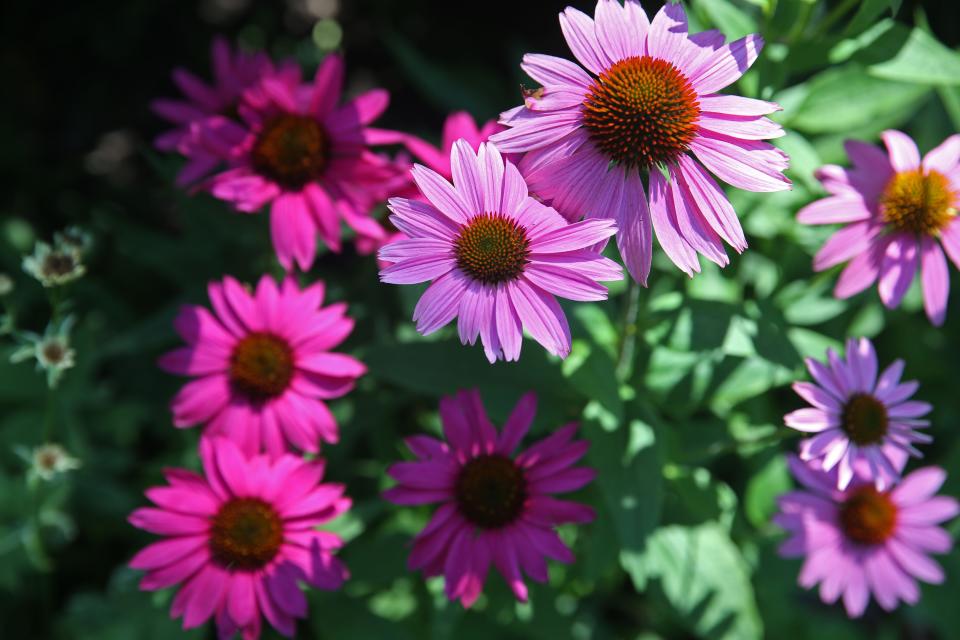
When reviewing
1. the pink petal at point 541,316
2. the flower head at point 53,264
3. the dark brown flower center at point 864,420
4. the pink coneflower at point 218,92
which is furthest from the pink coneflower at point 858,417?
the flower head at point 53,264

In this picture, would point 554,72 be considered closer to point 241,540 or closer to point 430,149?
point 430,149

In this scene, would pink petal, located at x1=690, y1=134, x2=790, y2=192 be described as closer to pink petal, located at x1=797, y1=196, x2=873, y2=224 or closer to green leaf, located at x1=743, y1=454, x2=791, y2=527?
pink petal, located at x1=797, y1=196, x2=873, y2=224

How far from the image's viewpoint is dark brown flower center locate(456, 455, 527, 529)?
1476 millimetres

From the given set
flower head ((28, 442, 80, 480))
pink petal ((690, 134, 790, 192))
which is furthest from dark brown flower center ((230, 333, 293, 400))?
pink petal ((690, 134, 790, 192))

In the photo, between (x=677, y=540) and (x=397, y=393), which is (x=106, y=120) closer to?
(x=397, y=393)

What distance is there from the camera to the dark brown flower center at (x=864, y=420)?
57.8 inches

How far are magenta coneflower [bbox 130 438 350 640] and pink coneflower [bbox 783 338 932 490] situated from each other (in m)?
0.82

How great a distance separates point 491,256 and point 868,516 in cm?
108

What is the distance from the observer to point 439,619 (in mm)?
1646

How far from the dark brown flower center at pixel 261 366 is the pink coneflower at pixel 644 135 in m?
0.62

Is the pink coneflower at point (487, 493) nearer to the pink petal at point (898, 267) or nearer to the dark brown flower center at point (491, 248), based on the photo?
the dark brown flower center at point (491, 248)

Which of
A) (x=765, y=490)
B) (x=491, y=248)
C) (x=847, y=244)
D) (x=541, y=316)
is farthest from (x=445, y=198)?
(x=765, y=490)

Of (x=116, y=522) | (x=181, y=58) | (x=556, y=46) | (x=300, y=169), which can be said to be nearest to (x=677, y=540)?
(x=300, y=169)

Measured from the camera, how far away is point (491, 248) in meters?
1.25
